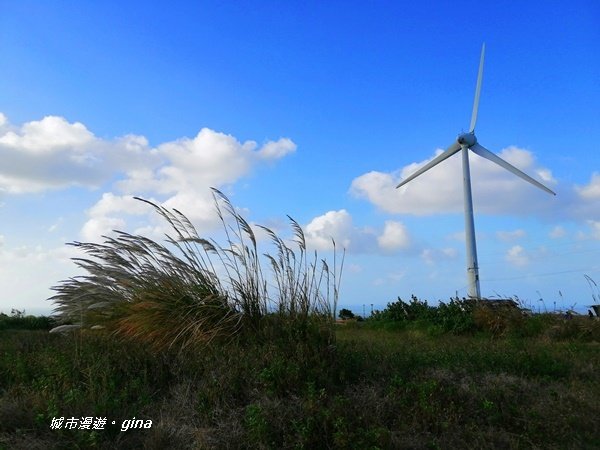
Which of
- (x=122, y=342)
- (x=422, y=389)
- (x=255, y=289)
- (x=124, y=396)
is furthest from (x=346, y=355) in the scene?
(x=122, y=342)

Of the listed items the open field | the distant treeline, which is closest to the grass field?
the open field

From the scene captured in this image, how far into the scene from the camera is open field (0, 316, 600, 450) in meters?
4.34

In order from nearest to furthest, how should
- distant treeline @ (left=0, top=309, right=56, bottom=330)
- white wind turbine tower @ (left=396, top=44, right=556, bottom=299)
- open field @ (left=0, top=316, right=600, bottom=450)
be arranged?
open field @ (left=0, top=316, right=600, bottom=450) → distant treeline @ (left=0, top=309, right=56, bottom=330) → white wind turbine tower @ (left=396, top=44, right=556, bottom=299)

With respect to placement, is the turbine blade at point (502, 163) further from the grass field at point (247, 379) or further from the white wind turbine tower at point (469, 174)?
the grass field at point (247, 379)

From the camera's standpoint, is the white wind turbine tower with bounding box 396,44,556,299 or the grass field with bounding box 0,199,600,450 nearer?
the grass field with bounding box 0,199,600,450

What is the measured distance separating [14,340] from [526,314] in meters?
8.80

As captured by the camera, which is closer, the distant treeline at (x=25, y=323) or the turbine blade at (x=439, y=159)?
the distant treeline at (x=25, y=323)

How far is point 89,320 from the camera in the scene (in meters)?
8.30

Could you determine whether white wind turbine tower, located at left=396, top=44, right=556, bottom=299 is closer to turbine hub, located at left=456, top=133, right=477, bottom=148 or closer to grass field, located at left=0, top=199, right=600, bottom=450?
turbine hub, located at left=456, top=133, right=477, bottom=148

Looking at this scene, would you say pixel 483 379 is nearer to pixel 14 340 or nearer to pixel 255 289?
pixel 255 289

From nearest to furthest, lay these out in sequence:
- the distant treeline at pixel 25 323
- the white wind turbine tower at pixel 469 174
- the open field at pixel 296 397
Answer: the open field at pixel 296 397 < the distant treeline at pixel 25 323 < the white wind turbine tower at pixel 469 174

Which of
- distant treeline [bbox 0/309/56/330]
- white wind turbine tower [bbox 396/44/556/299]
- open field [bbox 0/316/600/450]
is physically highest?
white wind turbine tower [bbox 396/44/556/299]

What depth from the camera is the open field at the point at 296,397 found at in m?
4.34

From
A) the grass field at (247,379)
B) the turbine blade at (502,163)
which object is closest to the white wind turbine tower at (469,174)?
the turbine blade at (502,163)
